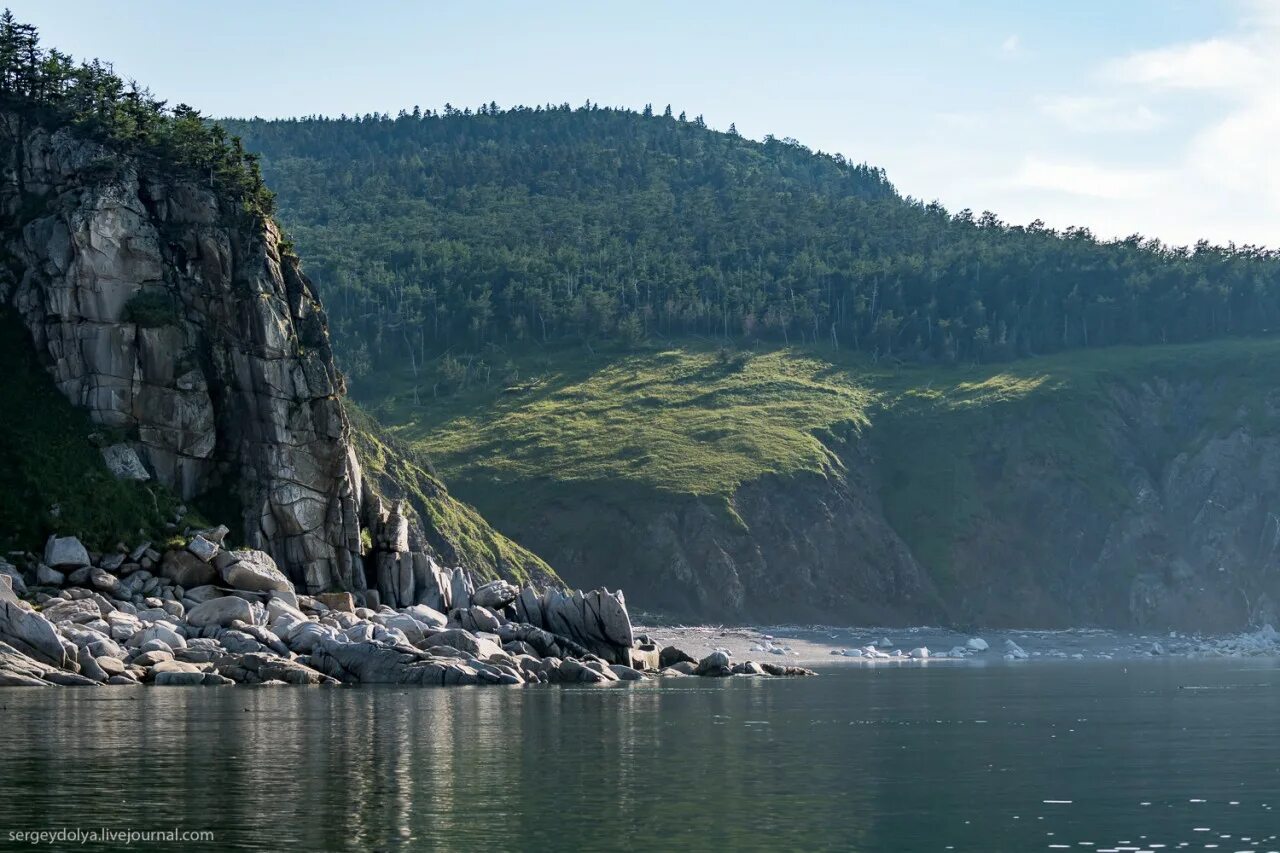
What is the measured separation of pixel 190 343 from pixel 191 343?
13 centimetres

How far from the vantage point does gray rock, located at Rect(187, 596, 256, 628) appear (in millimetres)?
89562

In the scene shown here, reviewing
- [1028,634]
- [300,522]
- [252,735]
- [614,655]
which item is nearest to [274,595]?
[300,522]

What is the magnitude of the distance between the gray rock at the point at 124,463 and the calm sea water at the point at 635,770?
27.1m

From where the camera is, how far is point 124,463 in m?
102

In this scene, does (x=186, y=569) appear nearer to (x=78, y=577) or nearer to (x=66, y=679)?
(x=78, y=577)

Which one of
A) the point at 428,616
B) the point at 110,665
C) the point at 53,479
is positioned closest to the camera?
the point at 110,665

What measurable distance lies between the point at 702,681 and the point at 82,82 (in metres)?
63.2

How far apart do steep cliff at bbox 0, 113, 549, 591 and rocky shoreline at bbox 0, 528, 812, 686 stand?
5533mm

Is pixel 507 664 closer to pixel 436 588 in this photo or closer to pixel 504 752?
pixel 436 588

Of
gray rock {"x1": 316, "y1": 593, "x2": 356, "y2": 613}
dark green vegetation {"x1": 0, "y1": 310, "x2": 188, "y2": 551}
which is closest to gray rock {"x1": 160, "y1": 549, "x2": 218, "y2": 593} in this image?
dark green vegetation {"x1": 0, "y1": 310, "x2": 188, "y2": 551}

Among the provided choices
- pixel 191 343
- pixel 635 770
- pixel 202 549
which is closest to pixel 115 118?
pixel 191 343

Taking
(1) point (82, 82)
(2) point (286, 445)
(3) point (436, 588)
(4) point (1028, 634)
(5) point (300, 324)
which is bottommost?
(4) point (1028, 634)

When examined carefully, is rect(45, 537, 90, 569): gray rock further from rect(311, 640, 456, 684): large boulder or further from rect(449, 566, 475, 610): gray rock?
rect(449, 566, 475, 610): gray rock

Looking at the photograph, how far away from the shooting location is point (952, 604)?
185 m
